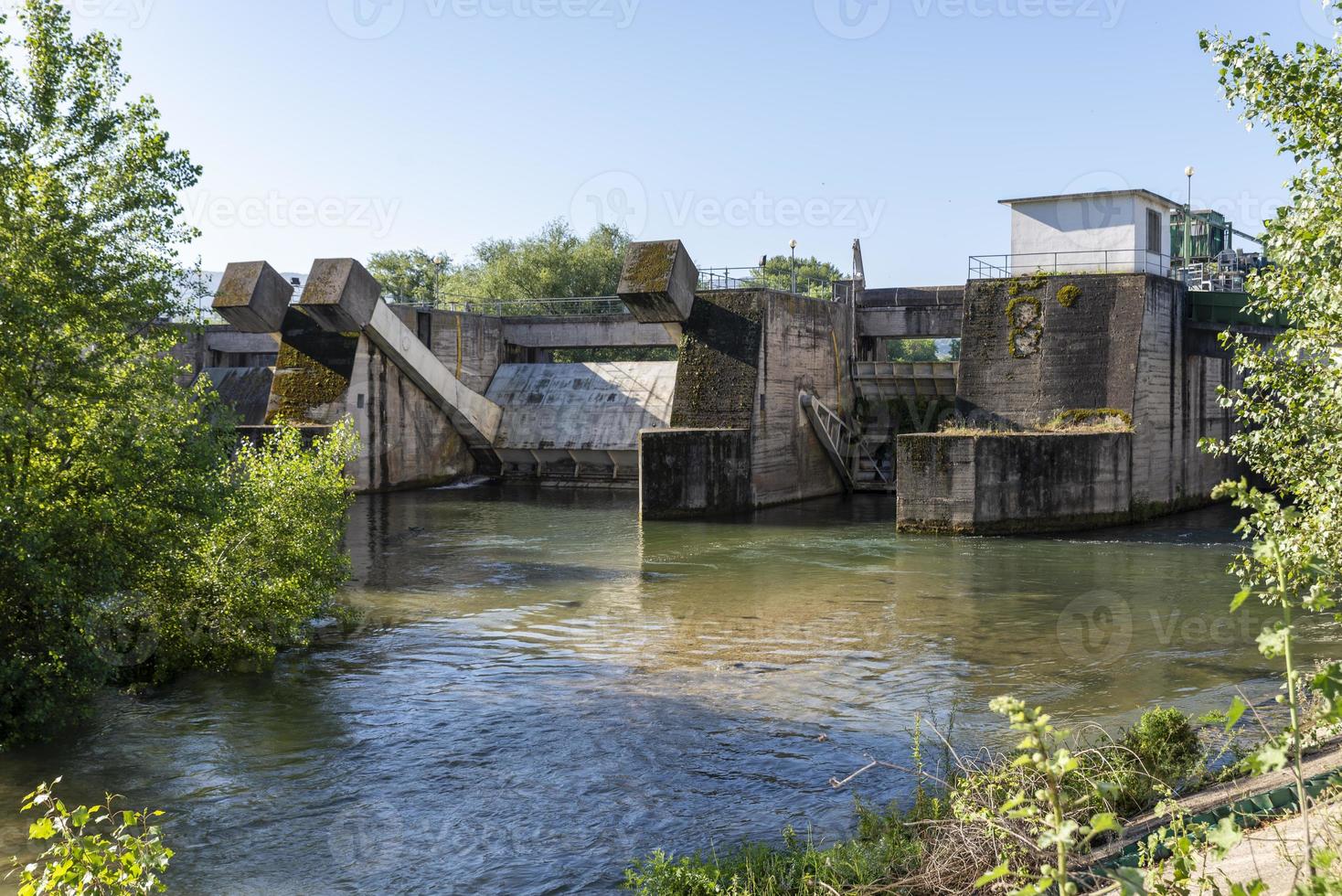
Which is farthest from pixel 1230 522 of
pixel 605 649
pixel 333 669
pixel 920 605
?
pixel 333 669

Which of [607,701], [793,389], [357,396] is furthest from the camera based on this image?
[357,396]

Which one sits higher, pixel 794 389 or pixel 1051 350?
pixel 1051 350

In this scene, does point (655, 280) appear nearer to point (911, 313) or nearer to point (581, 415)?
point (581, 415)

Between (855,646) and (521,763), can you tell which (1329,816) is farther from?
(855,646)

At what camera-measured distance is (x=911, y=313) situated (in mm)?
32094

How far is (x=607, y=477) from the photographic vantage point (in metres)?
33.7

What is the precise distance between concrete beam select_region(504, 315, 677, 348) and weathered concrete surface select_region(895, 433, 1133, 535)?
11.9m

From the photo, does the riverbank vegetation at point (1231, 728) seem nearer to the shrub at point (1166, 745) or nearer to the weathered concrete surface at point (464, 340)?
the shrub at point (1166, 745)

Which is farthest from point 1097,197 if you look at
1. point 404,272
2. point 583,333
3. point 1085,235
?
point 404,272

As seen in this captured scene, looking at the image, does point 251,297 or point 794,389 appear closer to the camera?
point 251,297

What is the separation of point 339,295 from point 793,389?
1128cm

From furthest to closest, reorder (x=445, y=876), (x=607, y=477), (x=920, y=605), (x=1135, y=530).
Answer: (x=607, y=477) → (x=1135, y=530) → (x=920, y=605) → (x=445, y=876)

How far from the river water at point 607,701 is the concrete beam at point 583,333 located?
14.5 metres

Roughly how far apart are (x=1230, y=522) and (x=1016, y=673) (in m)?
15.1
